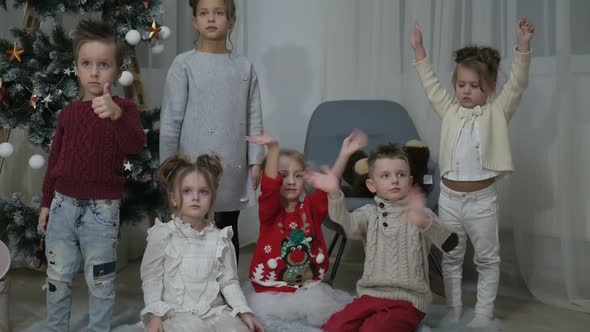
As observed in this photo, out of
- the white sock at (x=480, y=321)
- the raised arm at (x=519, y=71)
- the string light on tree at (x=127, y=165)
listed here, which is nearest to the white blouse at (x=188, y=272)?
the string light on tree at (x=127, y=165)

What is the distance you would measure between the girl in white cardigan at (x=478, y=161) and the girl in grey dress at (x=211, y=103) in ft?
2.17

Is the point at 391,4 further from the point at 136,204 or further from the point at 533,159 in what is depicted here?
the point at 136,204

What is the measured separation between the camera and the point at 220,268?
2.19 metres

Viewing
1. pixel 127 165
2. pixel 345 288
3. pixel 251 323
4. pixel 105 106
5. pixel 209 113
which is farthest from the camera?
pixel 345 288

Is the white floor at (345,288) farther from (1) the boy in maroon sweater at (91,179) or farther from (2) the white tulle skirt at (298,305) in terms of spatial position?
(2) the white tulle skirt at (298,305)

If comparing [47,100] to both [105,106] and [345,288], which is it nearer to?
[105,106]

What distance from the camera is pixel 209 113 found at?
247 centimetres

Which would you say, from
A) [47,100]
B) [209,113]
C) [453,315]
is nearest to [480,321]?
[453,315]

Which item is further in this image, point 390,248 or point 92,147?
point 390,248

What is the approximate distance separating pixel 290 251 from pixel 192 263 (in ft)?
1.29

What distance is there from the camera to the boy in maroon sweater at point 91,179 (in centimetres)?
212

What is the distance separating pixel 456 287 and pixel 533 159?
71 centimetres

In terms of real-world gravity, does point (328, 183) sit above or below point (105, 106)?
below

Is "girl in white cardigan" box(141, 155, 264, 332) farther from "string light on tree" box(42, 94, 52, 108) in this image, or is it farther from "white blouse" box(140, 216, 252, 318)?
"string light on tree" box(42, 94, 52, 108)
